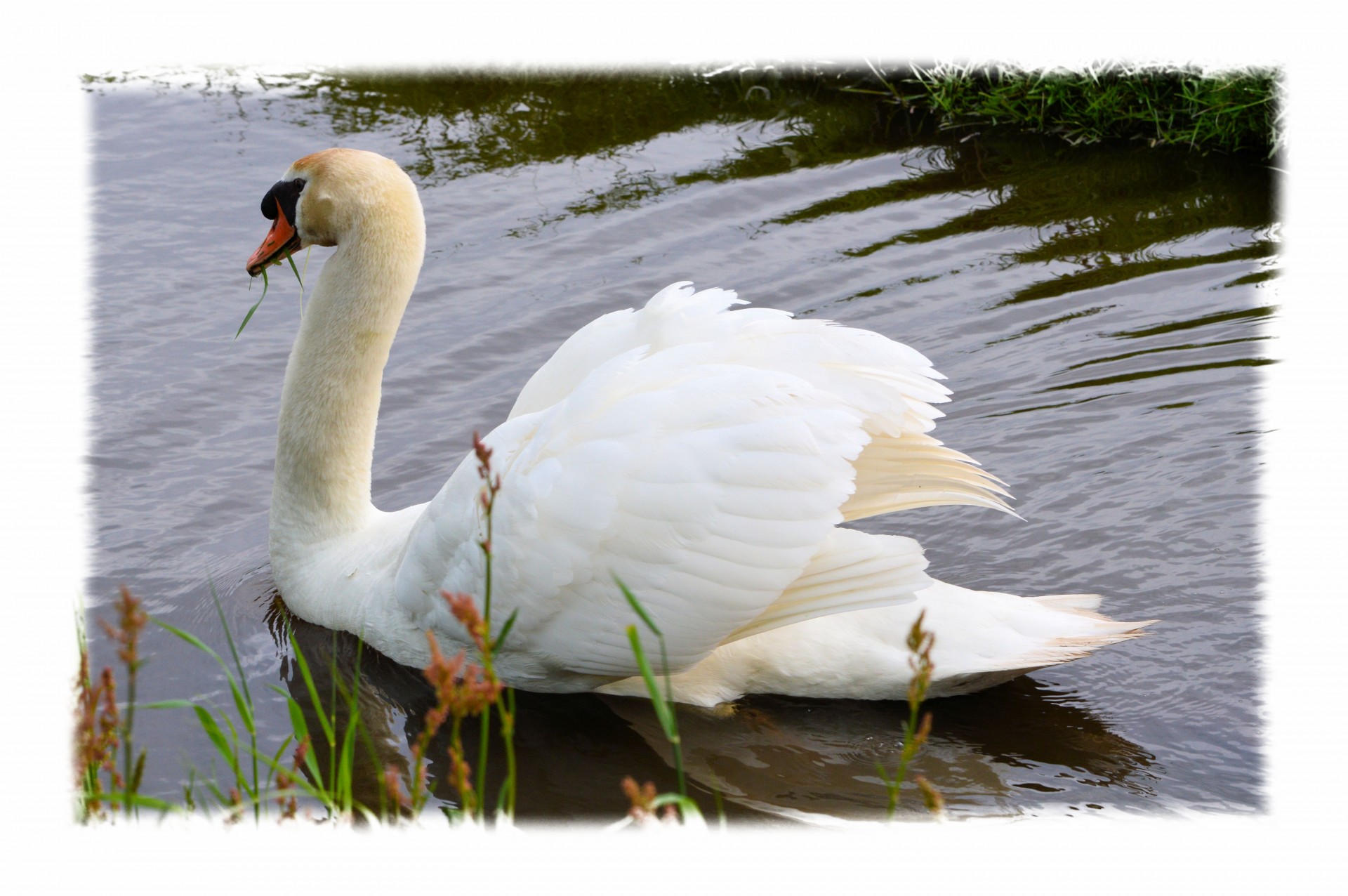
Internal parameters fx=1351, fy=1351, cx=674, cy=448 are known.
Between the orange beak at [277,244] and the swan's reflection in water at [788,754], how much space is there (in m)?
1.44

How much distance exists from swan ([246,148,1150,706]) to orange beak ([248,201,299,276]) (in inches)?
0.4

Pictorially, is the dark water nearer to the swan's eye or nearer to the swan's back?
the swan's back

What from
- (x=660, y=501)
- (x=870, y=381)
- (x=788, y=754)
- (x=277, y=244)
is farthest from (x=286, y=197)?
(x=788, y=754)

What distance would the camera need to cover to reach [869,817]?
360 centimetres

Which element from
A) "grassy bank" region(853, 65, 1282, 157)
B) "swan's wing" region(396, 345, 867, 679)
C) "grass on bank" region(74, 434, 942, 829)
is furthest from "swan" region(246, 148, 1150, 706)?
"grassy bank" region(853, 65, 1282, 157)

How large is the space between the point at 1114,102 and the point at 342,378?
5499 mm

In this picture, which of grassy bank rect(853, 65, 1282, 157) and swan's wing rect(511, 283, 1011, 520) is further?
grassy bank rect(853, 65, 1282, 157)

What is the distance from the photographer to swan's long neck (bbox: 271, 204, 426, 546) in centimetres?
434

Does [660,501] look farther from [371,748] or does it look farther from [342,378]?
[342,378]

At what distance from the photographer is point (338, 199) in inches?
169

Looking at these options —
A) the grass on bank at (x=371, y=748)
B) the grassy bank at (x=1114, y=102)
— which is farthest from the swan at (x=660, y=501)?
the grassy bank at (x=1114, y=102)

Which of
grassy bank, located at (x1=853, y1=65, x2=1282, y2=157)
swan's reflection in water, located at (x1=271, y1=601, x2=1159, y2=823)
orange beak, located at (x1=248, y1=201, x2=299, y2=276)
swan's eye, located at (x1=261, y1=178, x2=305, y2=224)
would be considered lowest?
swan's reflection in water, located at (x1=271, y1=601, x2=1159, y2=823)

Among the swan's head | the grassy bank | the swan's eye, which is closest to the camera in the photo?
the swan's head

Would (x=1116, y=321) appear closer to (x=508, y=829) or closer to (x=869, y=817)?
(x=869, y=817)
